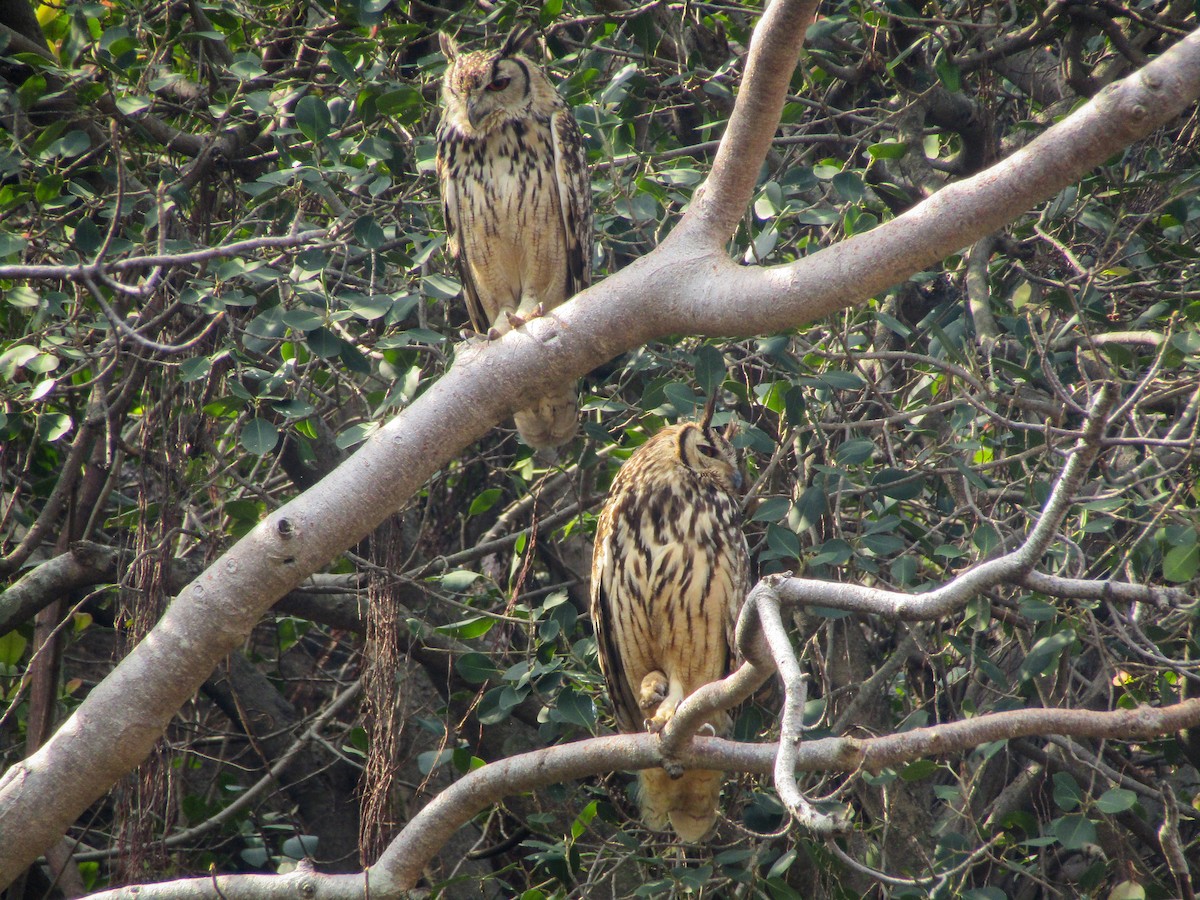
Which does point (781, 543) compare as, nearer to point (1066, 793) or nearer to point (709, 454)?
point (709, 454)

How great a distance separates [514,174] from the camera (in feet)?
11.8

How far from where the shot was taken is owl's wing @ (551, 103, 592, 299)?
3.56 meters

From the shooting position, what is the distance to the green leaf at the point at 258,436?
9.37 ft

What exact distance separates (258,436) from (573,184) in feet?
4.31

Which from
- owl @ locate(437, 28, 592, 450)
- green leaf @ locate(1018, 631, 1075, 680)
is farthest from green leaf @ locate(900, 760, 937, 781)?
owl @ locate(437, 28, 592, 450)

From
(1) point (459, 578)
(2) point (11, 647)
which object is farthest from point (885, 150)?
(2) point (11, 647)

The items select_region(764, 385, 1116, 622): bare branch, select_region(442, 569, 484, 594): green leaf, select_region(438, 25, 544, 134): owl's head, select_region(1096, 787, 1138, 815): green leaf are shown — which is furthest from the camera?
select_region(438, 25, 544, 134): owl's head

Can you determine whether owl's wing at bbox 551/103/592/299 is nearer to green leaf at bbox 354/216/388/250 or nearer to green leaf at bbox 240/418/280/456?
green leaf at bbox 354/216/388/250

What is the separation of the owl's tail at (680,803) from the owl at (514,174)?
4.69 ft

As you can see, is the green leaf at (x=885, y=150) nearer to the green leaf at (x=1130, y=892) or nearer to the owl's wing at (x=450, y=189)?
the owl's wing at (x=450, y=189)

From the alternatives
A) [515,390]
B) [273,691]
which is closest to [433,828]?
[515,390]

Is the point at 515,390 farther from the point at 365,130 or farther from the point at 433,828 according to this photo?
the point at 365,130

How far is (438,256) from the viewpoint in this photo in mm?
3979

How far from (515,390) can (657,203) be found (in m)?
1.29
